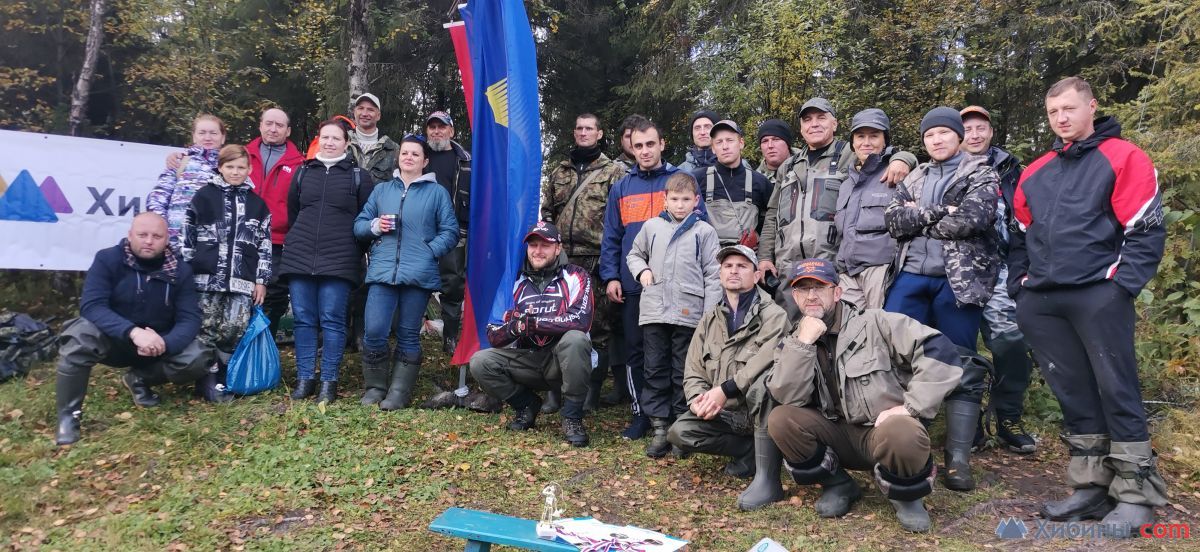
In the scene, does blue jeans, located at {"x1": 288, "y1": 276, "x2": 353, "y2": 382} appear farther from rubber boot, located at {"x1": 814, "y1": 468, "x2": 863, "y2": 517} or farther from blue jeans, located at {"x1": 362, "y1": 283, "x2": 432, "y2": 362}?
rubber boot, located at {"x1": 814, "y1": 468, "x2": 863, "y2": 517}

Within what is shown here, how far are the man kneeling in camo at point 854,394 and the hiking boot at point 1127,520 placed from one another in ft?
2.80

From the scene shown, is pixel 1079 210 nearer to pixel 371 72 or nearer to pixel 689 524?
pixel 689 524

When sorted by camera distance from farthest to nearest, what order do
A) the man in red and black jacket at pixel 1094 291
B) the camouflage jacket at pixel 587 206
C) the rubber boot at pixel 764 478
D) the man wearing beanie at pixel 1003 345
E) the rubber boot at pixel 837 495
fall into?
the camouflage jacket at pixel 587 206 → the man wearing beanie at pixel 1003 345 → the rubber boot at pixel 764 478 → the rubber boot at pixel 837 495 → the man in red and black jacket at pixel 1094 291

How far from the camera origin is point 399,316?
Result: 627 centimetres

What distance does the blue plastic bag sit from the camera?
6078mm

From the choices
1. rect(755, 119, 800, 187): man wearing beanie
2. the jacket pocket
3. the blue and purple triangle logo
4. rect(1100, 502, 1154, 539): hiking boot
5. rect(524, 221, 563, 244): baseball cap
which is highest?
rect(755, 119, 800, 187): man wearing beanie

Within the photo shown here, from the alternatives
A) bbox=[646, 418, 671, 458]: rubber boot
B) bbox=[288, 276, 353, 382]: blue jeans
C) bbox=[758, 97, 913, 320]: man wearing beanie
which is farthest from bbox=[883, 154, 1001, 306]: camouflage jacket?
bbox=[288, 276, 353, 382]: blue jeans

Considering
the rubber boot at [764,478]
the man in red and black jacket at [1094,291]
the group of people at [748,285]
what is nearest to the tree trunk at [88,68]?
the group of people at [748,285]

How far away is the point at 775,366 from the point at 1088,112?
2065 millimetres

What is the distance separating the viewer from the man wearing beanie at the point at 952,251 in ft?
15.3

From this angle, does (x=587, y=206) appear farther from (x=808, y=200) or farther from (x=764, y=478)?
(x=764, y=478)

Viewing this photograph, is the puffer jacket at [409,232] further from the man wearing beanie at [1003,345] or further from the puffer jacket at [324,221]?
the man wearing beanie at [1003,345]

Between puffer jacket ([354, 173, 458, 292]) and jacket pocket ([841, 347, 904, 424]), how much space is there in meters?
3.32

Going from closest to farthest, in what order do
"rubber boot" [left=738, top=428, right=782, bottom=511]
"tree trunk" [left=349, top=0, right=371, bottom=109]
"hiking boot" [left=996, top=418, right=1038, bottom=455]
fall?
"rubber boot" [left=738, top=428, right=782, bottom=511] → "hiking boot" [left=996, top=418, right=1038, bottom=455] → "tree trunk" [left=349, top=0, right=371, bottom=109]
